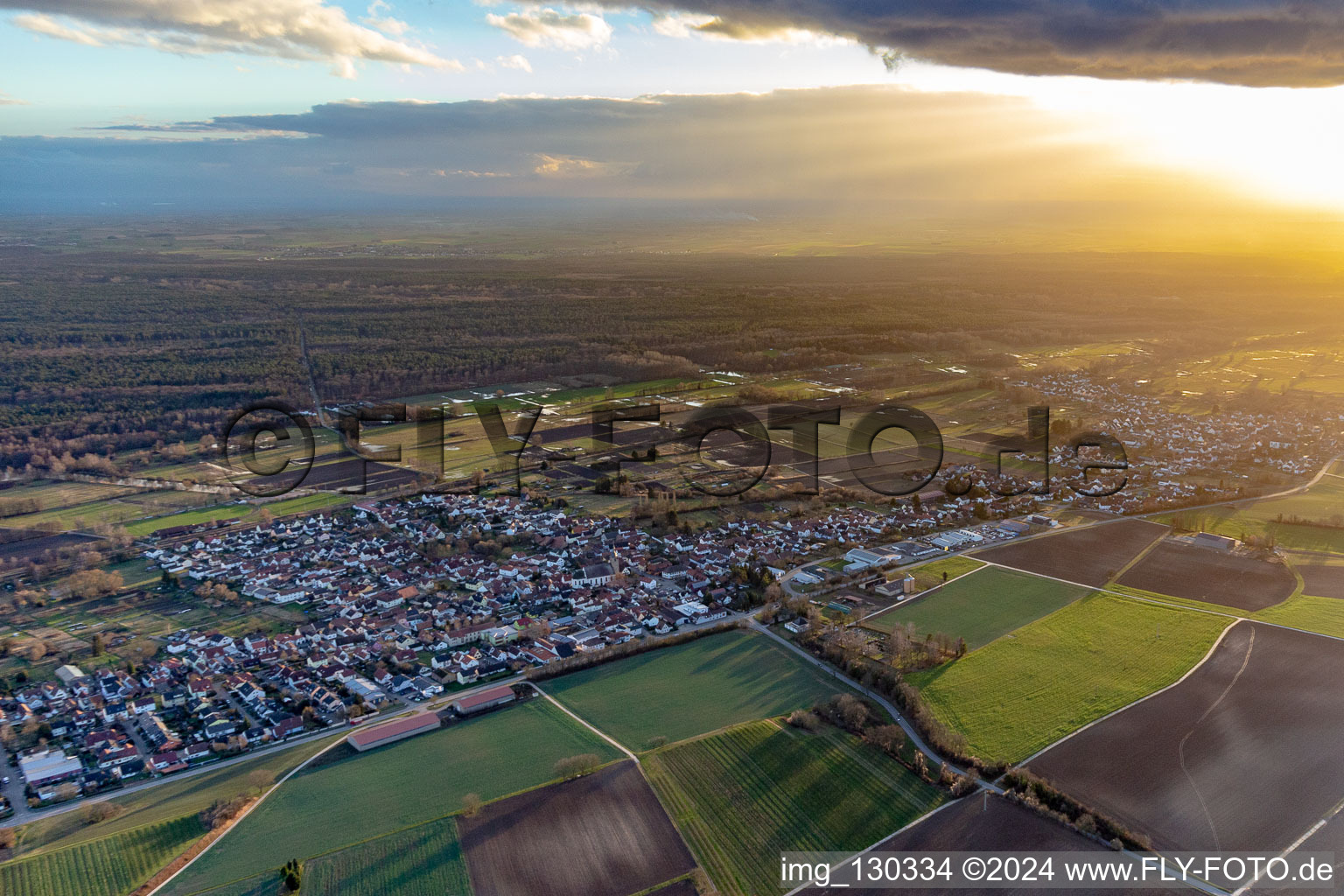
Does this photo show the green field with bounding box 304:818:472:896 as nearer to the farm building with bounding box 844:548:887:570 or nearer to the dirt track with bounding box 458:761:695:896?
the dirt track with bounding box 458:761:695:896

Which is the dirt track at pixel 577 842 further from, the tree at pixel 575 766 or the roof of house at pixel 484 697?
the roof of house at pixel 484 697

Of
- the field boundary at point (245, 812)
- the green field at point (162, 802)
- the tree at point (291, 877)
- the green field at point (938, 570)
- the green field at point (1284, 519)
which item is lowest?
the green field at point (162, 802)

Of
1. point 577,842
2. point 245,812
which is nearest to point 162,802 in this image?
point 245,812

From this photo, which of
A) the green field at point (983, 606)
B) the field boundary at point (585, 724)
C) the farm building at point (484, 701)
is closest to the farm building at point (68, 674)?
the farm building at point (484, 701)

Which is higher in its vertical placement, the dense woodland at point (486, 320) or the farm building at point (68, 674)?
the dense woodland at point (486, 320)

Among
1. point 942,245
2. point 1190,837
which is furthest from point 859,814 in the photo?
point 942,245

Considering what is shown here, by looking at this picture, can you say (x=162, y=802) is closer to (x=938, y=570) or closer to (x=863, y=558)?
(x=863, y=558)

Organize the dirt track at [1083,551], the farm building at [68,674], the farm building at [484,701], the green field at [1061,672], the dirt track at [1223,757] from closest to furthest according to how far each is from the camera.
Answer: the dirt track at [1223,757]
the green field at [1061,672]
the farm building at [484,701]
the farm building at [68,674]
the dirt track at [1083,551]
